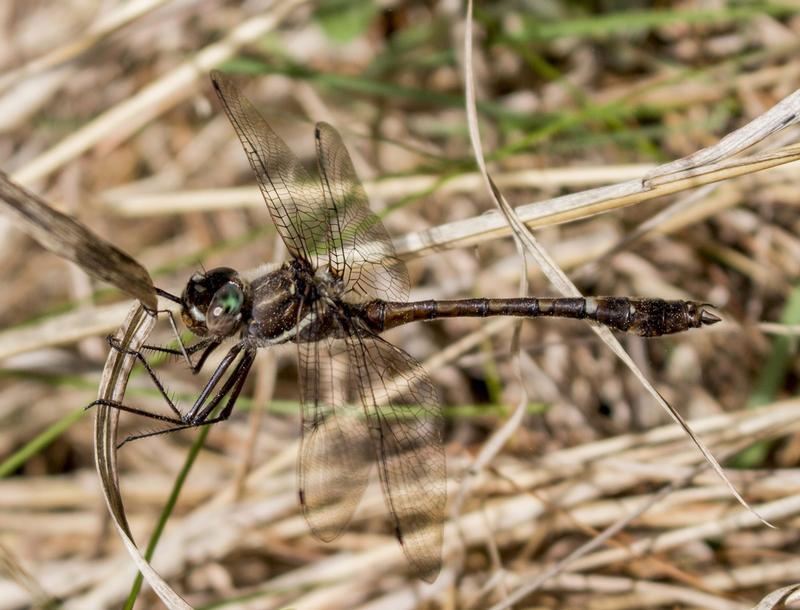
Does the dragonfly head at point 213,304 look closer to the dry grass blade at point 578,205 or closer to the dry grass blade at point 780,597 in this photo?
the dry grass blade at point 578,205

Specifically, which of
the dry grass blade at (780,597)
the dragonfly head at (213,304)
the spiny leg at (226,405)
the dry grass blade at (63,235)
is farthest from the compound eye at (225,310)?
the dry grass blade at (780,597)

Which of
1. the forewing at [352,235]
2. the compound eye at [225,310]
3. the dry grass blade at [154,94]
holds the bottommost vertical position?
the compound eye at [225,310]

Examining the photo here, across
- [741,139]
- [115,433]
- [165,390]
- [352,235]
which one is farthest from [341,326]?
[741,139]

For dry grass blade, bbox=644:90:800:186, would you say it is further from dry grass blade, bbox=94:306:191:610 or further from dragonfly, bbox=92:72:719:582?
dry grass blade, bbox=94:306:191:610

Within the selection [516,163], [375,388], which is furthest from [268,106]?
[375,388]

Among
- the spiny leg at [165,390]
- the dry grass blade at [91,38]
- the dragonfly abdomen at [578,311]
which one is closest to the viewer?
the spiny leg at [165,390]
